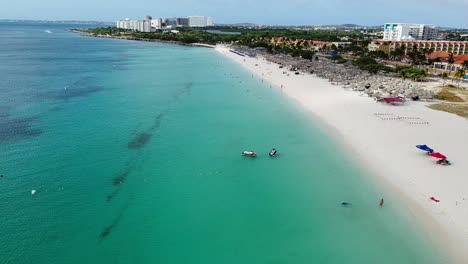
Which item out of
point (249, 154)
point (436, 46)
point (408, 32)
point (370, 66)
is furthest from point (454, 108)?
point (408, 32)

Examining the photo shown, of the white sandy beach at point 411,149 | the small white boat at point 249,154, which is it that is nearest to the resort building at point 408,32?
the white sandy beach at point 411,149

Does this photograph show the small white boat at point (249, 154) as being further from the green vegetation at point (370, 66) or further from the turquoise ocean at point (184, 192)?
the green vegetation at point (370, 66)

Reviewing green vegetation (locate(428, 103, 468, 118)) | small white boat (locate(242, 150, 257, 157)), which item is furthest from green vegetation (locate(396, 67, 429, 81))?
small white boat (locate(242, 150, 257, 157))

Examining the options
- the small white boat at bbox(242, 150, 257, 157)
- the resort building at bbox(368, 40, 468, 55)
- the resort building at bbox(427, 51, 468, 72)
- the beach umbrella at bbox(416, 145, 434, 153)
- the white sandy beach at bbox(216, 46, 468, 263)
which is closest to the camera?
the white sandy beach at bbox(216, 46, 468, 263)

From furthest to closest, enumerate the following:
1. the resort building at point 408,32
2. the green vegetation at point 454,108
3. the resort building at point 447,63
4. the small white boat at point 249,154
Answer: the resort building at point 408,32
the resort building at point 447,63
the green vegetation at point 454,108
the small white boat at point 249,154

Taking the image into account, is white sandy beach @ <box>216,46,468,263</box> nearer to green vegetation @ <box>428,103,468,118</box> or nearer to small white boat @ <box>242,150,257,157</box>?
green vegetation @ <box>428,103,468,118</box>

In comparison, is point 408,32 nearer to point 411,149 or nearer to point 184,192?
→ point 411,149
